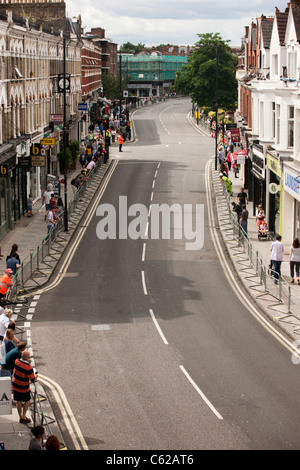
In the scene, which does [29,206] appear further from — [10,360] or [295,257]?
[10,360]

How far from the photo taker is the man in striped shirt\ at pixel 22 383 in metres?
15.8

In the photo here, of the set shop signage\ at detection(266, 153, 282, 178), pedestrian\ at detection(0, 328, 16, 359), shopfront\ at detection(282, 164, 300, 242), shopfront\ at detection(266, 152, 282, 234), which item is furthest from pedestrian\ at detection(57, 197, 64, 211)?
pedestrian\ at detection(0, 328, 16, 359)

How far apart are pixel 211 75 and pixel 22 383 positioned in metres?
84.0

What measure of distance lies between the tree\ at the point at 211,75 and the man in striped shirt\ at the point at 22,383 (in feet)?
268

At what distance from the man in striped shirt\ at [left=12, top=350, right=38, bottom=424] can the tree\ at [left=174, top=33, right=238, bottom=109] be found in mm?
81723

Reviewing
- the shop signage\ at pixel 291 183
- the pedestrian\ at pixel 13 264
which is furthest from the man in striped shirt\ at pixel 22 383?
the shop signage\ at pixel 291 183

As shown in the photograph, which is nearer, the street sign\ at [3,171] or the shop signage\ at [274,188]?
the street sign\ at [3,171]

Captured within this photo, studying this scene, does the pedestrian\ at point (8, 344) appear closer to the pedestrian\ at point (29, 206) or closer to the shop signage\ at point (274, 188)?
the shop signage\ at point (274, 188)

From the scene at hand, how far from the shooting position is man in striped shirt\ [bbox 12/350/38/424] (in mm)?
15773

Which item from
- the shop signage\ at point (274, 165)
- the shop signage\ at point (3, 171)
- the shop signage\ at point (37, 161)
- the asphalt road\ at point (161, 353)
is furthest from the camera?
the shop signage\ at point (37, 161)

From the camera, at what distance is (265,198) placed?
1554 inches

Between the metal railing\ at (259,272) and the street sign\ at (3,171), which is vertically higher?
the street sign\ at (3,171)
